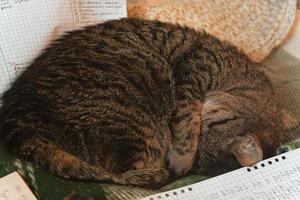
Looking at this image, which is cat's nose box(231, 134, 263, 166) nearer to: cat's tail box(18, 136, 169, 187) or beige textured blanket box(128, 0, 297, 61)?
cat's tail box(18, 136, 169, 187)

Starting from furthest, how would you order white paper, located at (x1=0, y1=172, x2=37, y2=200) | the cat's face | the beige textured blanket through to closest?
the beige textured blanket → the cat's face → white paper, located at (x1=0, y1=172, x2=37, y2=200)

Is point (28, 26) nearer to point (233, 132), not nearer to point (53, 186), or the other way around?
point (53, 186)

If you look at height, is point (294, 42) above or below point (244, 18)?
below

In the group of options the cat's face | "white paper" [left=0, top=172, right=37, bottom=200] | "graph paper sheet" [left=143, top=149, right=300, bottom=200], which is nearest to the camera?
"white paper" [left=0, top=172, right=37, bottom=200]

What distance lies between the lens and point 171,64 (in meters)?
1.35

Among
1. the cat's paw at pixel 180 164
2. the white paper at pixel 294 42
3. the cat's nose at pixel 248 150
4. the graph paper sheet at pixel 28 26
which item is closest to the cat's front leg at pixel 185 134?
the cat's paw at pixel 180 164

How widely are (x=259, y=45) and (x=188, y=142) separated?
589mm

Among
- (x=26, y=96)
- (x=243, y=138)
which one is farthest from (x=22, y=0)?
(x=243, y=138)

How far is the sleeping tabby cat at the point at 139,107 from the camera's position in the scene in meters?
1.15

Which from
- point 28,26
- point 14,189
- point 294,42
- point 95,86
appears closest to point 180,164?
point 95,86

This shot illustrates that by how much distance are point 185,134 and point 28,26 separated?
560 mm

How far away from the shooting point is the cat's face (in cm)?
125

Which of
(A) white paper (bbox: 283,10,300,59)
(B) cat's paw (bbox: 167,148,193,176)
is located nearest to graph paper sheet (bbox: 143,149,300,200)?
(B) cat's paw (bbox: 167,148,193,176)

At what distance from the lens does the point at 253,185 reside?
3.69 ft
